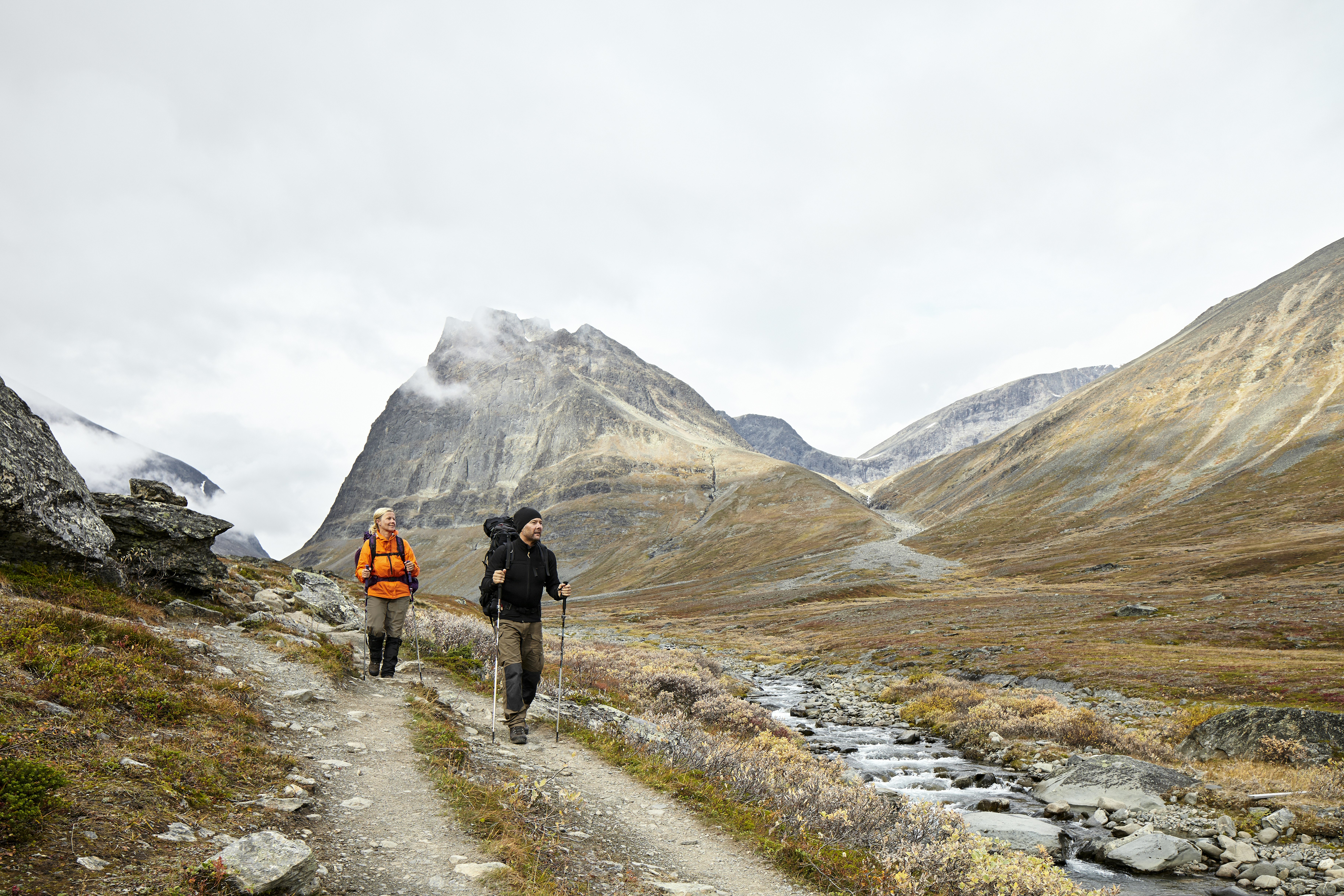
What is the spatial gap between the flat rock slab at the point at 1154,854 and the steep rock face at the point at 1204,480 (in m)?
75.7

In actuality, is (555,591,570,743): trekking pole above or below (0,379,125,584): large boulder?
below

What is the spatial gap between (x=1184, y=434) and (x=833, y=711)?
618 feet

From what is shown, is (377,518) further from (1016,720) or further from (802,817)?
(1016,720)

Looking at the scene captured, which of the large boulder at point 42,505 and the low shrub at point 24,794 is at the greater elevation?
the large boulder at point 42,505

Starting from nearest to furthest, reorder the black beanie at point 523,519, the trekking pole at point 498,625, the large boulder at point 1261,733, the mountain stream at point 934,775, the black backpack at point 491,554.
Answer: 1. the mountain stream at point 934,775
2. the trekking pole at point 498,625
3. the black backpack at point 491,554
4. the black beanie at point 523,519
5. the large boulder at point 1261,733

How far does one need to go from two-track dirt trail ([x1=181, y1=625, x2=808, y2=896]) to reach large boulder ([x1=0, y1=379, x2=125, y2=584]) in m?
4.81

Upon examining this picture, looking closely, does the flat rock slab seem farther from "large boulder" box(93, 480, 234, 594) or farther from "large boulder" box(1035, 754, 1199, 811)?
"large boulder" box(93, 480, 234, 594)

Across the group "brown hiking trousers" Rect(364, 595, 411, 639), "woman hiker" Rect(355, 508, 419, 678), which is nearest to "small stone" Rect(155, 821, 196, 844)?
"woman hiker" Rect(355, 508, 419, 678)

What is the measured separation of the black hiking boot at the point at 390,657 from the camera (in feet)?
49.9

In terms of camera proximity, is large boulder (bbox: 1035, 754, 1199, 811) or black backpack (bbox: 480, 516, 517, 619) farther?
large boulder (bbox: 1035, 754, 1199, 811)

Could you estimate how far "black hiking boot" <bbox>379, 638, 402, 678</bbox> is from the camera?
15.2m

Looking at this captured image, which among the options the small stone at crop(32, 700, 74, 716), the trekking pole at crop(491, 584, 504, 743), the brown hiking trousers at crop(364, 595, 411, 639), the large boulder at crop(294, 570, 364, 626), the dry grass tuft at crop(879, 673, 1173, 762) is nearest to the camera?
the small stone at crop(32, 700, 74, 716)

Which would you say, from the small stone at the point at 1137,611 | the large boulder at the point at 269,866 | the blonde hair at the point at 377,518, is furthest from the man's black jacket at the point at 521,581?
the small stone at the point at 1137,611

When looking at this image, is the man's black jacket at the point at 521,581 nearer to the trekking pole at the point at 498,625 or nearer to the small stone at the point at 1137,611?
the trekking pole at the point at 498,625
